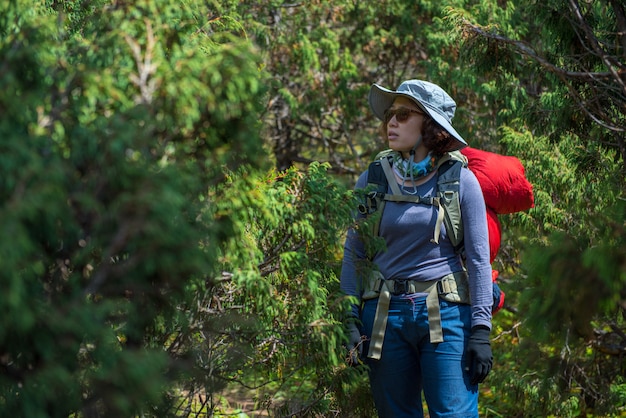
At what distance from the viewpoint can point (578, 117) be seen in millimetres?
4691

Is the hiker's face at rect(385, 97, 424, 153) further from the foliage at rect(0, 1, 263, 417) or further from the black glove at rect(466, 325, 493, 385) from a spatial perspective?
the foliage at rect(0, 1, 263, 417)

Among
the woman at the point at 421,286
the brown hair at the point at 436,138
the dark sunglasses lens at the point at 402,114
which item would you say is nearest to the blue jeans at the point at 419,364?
the woman at the point at 421,286

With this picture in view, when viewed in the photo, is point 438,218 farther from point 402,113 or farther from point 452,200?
point 402,113

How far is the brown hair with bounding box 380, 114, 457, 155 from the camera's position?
3695 millimetres

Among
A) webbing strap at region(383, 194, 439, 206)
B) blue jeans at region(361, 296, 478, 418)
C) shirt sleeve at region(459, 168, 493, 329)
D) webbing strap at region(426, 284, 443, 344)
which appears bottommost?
blue jeans at region(361, 296, 478, 418)

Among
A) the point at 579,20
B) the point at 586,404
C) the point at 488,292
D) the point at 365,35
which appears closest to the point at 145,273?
the point at 488,292

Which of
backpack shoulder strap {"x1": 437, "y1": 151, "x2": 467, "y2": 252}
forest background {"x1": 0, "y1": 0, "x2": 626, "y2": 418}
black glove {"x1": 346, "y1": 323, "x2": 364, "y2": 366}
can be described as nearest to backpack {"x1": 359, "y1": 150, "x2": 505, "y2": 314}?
backpack shoulder strap {"x1": 437, "y1": 151, "x2": 467, "y2": 252}

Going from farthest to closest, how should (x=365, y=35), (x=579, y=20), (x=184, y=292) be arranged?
(x=365, y=35) < (x=579, y=20) < (x=184, y=292)

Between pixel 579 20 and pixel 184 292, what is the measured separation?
2812 millimetres

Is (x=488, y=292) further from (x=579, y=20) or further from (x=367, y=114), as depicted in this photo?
(x=367, y=114)

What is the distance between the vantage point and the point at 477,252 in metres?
3.53

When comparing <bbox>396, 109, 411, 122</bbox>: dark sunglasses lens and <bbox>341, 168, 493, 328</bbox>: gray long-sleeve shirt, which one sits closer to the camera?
<bbox>341, 168, 493, 328</bbox>: gray long-sleeve shirt

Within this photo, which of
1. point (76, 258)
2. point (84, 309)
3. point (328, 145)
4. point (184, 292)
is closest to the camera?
point (84, 309)

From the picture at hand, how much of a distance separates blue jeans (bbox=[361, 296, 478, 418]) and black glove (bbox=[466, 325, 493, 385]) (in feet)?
0.12
